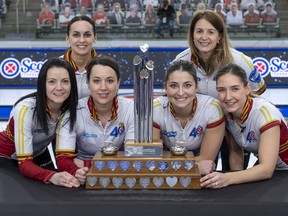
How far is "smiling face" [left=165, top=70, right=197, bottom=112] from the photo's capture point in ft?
7.41

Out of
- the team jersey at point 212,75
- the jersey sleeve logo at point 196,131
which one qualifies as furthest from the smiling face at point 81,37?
the jersey sleeve logo at point 196,131

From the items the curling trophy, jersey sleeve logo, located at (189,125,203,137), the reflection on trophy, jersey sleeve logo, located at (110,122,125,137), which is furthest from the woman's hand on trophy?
jersey sleeve logo, located at (189,125,203,137)

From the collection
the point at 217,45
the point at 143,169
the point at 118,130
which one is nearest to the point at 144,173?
the point at 143,169

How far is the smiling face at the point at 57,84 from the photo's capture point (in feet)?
7.41

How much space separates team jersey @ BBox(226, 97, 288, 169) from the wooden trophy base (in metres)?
0.46

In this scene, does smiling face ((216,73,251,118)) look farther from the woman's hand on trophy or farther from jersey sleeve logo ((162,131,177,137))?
the woman's hand on trophy

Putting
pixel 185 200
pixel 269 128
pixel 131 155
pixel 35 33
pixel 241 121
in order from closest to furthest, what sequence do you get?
pixel 185 200, pixel 131 155, pixel 269 128, pixel 241 121, pixel 35 33

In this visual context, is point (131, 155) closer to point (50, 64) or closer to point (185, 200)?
point (185, 200)

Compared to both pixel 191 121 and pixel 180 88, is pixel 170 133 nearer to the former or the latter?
pixel 191 121

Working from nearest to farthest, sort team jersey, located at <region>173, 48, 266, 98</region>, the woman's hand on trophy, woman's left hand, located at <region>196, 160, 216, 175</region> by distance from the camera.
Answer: the woman's hand on trophy → woman's left hand, located at <region>196, 160, 216, 175</region> → team jersey, located at <region>173, 48, 266, 98</region>

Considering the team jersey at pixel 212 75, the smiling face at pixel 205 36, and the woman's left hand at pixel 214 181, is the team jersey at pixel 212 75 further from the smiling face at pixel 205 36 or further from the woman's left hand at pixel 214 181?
the woman's left hand at pixel 214 181

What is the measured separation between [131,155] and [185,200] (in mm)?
302

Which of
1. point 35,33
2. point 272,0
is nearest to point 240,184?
point 35,33

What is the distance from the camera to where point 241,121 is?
2.32 metres
